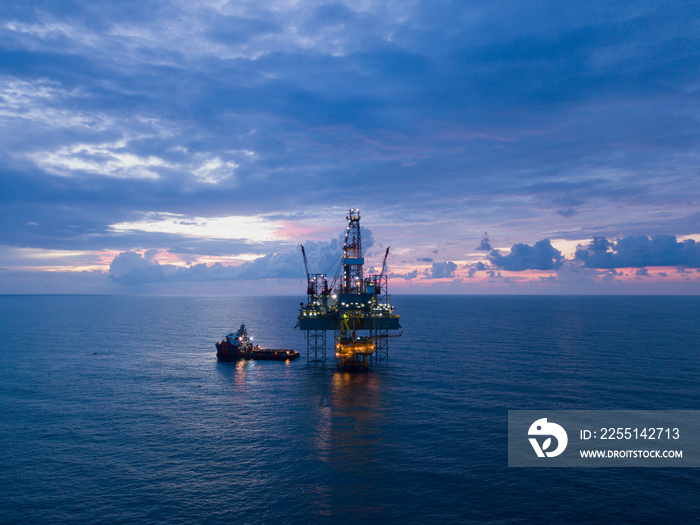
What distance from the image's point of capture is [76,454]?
51531 millimetres

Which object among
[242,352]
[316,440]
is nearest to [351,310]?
[242,352]

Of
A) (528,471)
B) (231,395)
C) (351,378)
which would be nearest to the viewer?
(528,471)

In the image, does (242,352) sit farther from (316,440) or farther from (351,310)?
(316,440)

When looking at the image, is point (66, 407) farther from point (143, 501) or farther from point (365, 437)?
point (365, 437)

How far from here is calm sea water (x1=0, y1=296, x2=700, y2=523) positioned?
3947 centimetres

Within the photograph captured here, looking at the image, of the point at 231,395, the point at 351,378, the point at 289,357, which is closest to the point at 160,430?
the point at 231,395

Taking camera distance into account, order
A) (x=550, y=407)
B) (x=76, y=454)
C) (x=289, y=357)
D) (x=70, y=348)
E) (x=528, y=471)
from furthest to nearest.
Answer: (x=70, y=348)
(x=289, y=357)
(x=550, y=407)
(x=76, y=454)
(x=528, y=471)

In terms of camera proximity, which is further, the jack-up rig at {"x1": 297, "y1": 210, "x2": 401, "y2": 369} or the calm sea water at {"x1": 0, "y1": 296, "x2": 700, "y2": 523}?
the jack-up rig at {"x1": 297, "y1": 210, "x2": 401, "y2": 369}

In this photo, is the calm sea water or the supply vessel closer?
the calm sea water

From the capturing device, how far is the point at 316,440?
2210 inches

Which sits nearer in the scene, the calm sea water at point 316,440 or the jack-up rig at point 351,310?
the calm sea water at point 316,440

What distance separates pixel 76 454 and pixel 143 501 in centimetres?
1815

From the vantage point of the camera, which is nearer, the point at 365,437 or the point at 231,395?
the point at 365,437

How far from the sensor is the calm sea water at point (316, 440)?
39.5 meters
